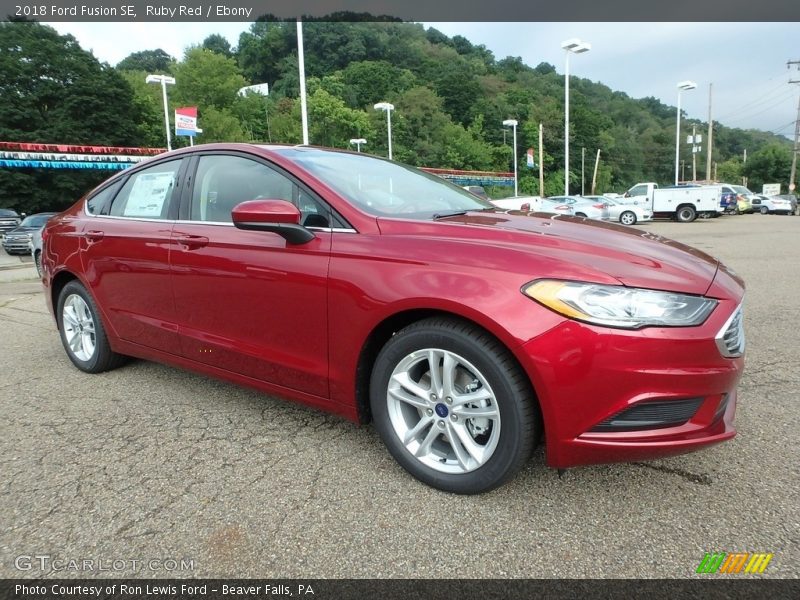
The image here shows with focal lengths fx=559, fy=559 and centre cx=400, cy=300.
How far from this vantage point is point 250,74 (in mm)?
79188

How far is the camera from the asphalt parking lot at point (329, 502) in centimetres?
196

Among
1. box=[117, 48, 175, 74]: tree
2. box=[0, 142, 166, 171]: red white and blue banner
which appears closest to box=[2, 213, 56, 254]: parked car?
box=[0, 142, 166, 171]: red white and blue banner

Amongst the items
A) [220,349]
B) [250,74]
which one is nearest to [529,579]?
[220,349]

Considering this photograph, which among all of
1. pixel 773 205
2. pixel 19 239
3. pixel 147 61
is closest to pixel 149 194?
pixel 19 239

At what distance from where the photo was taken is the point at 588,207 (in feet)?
77.6

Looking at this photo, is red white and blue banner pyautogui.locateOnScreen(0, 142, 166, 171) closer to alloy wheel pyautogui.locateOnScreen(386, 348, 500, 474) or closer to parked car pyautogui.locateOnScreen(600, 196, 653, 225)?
parked car pyautogui.locateOnScreen(600, 196, 653, 225)

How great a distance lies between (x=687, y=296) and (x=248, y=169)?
7.29 ft

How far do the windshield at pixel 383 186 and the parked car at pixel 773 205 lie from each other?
127 ft

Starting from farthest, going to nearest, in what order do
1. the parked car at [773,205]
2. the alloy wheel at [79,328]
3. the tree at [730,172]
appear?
1. the tree at [730,172]
2. the parked car at [773,205]
3. the alloy wheel at [79,328]

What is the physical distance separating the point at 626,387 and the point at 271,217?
1.60m

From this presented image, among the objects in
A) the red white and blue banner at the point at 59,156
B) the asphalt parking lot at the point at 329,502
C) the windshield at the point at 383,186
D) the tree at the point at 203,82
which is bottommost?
the asphalt parking lot at the point at 329,502

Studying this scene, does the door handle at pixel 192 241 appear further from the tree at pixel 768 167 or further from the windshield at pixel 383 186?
the tree at pixel 768 167

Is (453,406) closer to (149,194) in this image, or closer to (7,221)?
(149,194)

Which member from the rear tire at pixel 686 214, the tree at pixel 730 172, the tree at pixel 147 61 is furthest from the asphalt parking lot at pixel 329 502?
the tree at pixel 730 172
